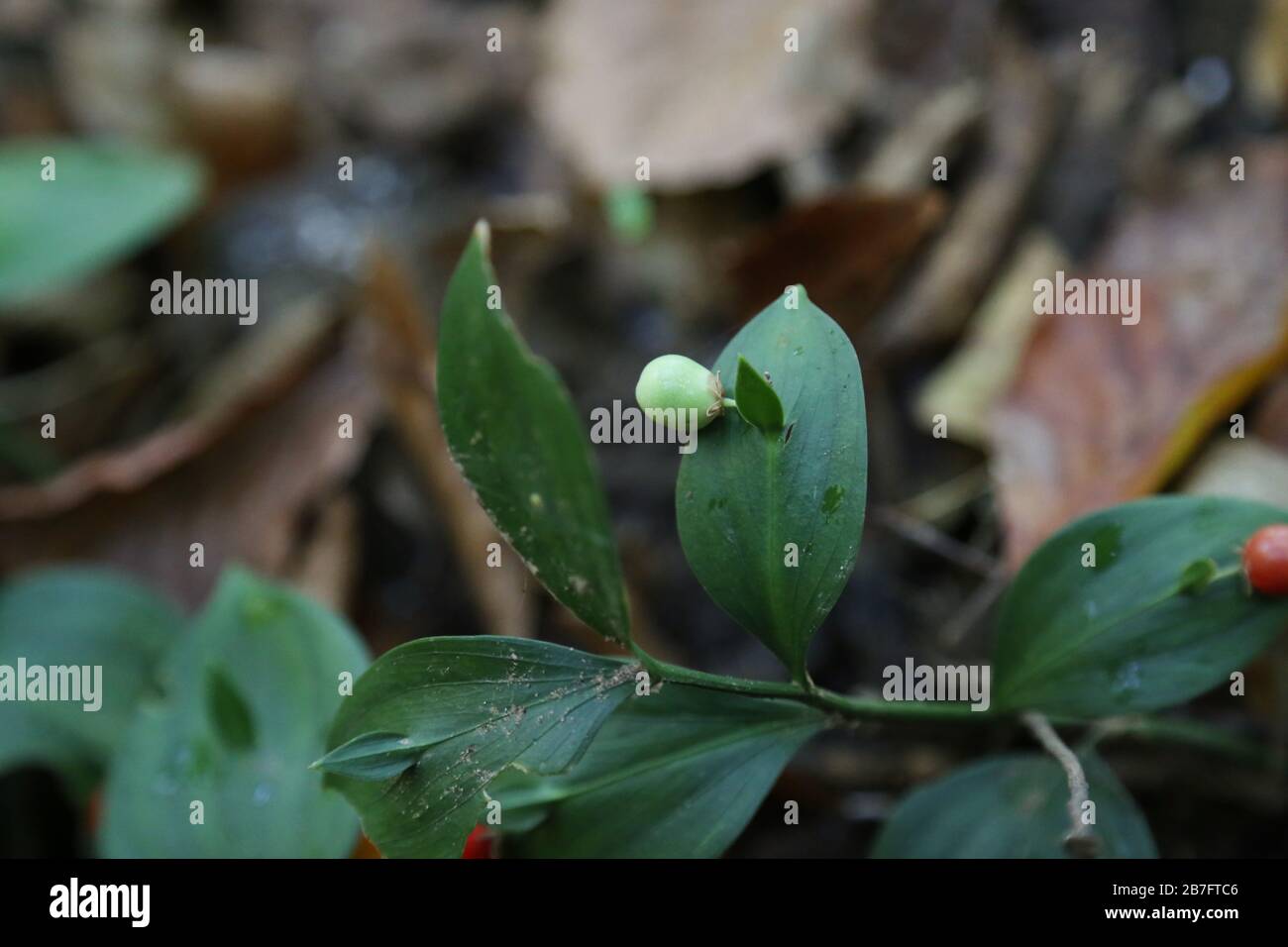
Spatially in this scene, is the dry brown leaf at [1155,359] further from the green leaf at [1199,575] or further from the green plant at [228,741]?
the green plant at [228,741]

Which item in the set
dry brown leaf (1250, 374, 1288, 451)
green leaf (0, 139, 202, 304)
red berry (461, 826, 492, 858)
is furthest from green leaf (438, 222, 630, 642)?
green leaf (0, 139, 202, 304)

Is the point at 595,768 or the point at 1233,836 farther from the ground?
the point at 595,768

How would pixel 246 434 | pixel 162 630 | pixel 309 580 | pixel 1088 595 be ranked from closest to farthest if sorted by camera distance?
pixel 1088 595
pixel 162 630
pixel 309 580
pixel 246 434

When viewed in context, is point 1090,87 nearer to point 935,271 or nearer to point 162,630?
point 935,271

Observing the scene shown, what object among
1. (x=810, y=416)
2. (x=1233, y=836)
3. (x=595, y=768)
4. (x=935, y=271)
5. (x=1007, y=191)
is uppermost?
(x=1007, y=191)

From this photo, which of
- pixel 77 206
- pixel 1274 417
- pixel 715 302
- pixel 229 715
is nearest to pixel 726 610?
pixel 229 715

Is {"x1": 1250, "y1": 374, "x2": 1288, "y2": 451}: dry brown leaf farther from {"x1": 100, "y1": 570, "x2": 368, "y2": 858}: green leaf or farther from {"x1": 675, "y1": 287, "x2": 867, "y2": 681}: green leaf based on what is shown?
{"x1": 100, "y1": 570, "x2": 368, "y2": 858}: green leaf
